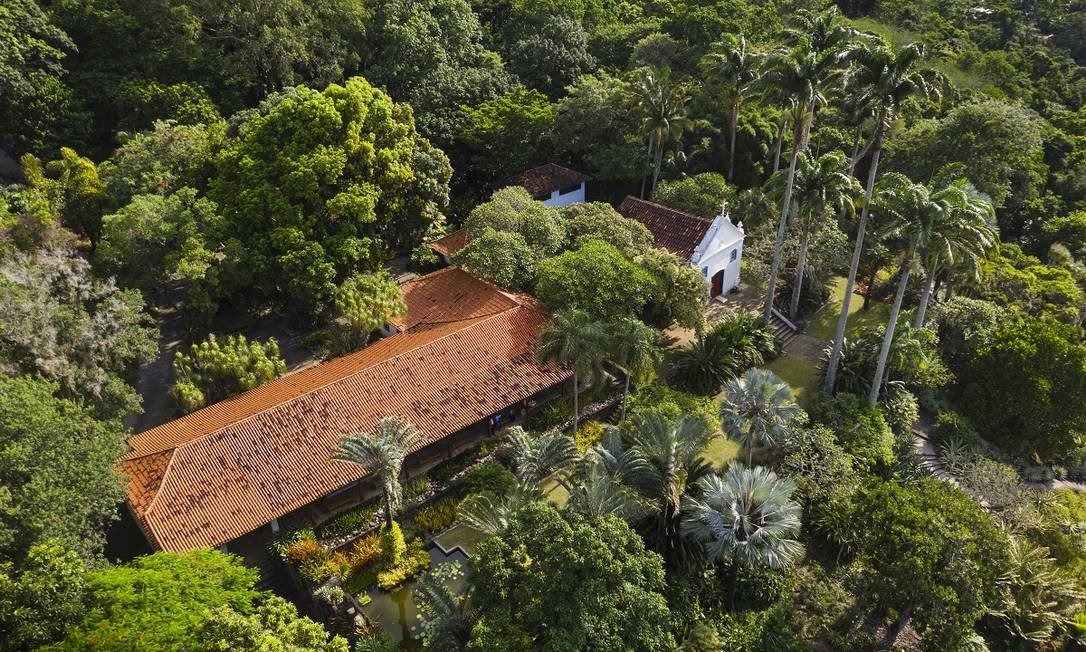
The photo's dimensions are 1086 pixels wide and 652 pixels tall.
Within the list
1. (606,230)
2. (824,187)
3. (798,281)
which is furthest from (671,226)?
(824,187)

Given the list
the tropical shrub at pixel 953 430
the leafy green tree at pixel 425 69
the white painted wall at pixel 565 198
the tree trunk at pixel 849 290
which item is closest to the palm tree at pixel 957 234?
the tree trunk at pixel 849 290

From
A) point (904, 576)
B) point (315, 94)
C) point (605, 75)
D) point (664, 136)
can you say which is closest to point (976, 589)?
point (904, 576)

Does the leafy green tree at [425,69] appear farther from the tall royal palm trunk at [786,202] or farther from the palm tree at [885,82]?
the palm tree at [885,82]

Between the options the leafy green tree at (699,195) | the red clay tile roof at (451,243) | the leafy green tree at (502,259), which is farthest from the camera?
the leafy green tree at (699,195)

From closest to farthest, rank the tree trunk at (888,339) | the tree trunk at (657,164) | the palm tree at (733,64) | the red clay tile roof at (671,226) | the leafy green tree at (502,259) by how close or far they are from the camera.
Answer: the tree trunk at (888,339) → the leafy green tree at (502,259) → the red clay tile roof at (671,226) → the palm tree at (733,64) → the tree trunk at (657,164)

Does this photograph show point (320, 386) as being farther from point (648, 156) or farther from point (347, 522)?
point (648, 156)

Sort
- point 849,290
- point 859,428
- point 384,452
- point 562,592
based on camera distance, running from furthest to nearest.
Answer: point 849,290
point 859,428
point 384,452
point 562,592

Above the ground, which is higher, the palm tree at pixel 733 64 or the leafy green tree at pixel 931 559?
the palm tree at pixel 733 64
